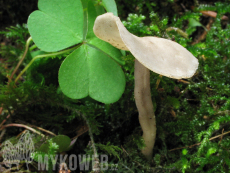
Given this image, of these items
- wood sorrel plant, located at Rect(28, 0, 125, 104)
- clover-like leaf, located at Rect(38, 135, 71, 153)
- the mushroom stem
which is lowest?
clover-like leaf, located at Rect(38, 135, 71, 153)

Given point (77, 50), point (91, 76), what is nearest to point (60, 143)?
point (91, 76)

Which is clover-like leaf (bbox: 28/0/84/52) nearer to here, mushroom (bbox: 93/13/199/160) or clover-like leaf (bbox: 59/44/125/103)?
clover-like leaf (bbox: 59/44/125/103)

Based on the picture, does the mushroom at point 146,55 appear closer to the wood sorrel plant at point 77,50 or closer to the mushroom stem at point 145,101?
the mushroom stem at point 145,101

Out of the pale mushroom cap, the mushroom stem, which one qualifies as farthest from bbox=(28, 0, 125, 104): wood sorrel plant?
the pale mushroom cap

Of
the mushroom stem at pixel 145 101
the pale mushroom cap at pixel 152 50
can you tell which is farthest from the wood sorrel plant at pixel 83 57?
the pale mushroom cap at pixel 152 50

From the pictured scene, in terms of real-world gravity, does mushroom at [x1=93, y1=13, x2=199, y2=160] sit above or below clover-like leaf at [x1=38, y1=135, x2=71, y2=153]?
above
